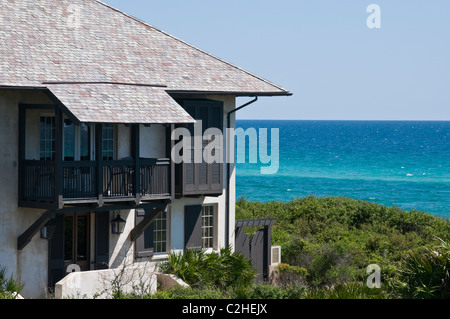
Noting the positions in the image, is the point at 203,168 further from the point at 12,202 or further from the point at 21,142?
the point at 12,202

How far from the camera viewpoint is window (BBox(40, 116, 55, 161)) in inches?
984

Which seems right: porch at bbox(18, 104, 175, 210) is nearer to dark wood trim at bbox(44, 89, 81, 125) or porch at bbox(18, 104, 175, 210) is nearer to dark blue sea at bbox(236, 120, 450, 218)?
dark wood trim at bbox(44, 89, 81, 125)

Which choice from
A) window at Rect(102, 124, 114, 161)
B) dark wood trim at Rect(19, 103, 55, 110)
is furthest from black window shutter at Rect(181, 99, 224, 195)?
dark wood trim at Rect(19, 103, 55, 110)

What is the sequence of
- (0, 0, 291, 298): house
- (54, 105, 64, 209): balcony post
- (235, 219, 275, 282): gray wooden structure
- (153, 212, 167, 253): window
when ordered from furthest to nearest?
(235, 219, 275, 282): gray wooden structure, (153, 212, 167, 253): window, (0, 0, 291, 298): house, (54, 105, 64, 209): balcony post

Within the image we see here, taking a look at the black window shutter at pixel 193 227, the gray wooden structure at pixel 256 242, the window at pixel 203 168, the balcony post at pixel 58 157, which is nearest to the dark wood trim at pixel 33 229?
the balcony post at pixel 58 157

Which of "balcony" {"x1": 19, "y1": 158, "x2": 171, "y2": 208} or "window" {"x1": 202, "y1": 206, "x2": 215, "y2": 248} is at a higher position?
"balcony" {"x1": 19, "y1": 158, "x2": 171, "y2": 208}

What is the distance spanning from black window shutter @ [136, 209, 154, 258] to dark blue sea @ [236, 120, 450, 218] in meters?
45.6

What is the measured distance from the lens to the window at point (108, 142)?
2606cm

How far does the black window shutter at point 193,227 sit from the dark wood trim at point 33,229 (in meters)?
5.01

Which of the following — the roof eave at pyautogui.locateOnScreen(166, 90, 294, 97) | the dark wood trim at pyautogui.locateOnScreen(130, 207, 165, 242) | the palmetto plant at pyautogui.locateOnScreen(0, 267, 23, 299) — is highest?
the roof eave at pyautogui.locateOnScreen(166, 90, 294, 97)

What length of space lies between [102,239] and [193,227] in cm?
309

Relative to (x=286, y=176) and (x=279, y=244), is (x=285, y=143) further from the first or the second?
(x=279, y=244)

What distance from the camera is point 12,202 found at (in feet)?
80.4

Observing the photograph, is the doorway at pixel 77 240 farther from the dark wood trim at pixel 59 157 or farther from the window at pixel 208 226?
the window at pixel 208 226
